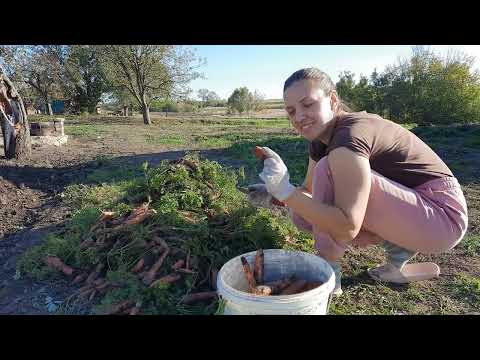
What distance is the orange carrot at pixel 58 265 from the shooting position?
2586 millimetres

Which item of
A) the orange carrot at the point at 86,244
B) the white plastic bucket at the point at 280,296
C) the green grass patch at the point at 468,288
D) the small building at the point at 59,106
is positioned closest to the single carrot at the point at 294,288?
the white plastic bucket at the point at 280,296

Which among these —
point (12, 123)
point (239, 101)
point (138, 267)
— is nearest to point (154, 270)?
point (138, 267)

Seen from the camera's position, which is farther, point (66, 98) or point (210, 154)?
point (66, 98)

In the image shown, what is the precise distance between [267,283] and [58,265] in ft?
4.82

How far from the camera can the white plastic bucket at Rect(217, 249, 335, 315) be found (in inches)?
62.1

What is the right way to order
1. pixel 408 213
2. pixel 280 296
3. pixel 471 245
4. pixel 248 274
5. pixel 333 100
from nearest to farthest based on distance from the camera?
pixel 280 296 → pixel 248 274 → pixel 408 213 → pixel 333 100 → pixel 471 245

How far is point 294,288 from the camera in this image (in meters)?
1.95

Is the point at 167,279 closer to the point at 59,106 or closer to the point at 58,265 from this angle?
the point at 58,265

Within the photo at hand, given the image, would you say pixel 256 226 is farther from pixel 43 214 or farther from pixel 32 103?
pixel 32 103

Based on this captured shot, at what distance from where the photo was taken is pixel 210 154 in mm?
7723
